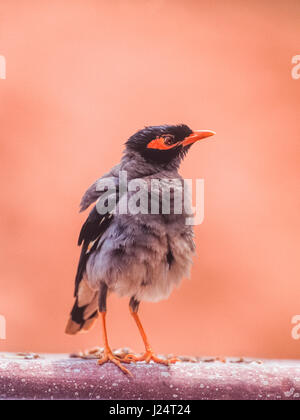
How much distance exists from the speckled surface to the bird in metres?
0.06

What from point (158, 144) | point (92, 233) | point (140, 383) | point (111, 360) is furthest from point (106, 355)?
point (158, 144)

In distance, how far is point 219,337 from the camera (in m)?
2.26

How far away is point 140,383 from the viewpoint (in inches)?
55.7

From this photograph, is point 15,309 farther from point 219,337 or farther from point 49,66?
point 49,66

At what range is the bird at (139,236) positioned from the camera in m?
1.53

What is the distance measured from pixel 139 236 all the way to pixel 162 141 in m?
0.38

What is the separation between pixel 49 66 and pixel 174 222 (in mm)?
1129

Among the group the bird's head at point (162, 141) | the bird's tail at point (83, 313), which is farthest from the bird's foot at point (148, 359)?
the bird's head at point (162, 141)

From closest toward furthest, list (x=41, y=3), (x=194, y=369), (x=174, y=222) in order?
1. (x=194, y=369)
2. (x=174, y=222)
3. (x=41, y=3)

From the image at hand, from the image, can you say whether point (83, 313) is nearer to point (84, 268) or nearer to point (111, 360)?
point (84, 268)

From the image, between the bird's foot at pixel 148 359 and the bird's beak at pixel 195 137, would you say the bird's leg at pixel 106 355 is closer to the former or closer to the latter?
the bird's foot at pixel 148 359

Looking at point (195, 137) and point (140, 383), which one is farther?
point (195, 137)
